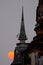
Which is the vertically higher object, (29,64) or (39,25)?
(39,25)

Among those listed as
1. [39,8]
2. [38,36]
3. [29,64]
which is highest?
[39,8]

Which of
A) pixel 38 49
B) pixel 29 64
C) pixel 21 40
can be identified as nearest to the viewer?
pixel 38 49

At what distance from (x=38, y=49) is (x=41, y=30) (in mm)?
2079

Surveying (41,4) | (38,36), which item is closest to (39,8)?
(41,4)

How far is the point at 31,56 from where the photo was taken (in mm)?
37469

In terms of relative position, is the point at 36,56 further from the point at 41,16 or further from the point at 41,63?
the point at 41,16

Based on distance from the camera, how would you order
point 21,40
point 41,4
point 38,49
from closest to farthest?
point 38,49 → point 41,4 → point 21,40

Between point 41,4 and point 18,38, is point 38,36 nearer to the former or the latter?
point 41,4

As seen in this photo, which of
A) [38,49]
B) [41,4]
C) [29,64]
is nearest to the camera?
[38,49]

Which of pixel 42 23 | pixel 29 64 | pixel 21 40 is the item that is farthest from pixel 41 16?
pixel 21 40

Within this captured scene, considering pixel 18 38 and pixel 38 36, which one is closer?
pixel 38 36

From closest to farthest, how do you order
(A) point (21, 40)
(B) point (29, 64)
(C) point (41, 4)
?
(C) point (41, 4), (B) point (29, 64), (A) point (21, 40)

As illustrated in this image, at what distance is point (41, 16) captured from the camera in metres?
34.8

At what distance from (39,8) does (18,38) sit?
39477 millimetres
